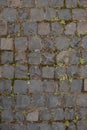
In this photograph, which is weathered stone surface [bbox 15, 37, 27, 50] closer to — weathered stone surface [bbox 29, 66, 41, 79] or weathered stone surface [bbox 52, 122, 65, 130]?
weathered stone surface [bbox 29, 66, 41, 79]

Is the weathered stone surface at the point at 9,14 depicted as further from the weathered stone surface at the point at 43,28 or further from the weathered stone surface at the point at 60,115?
the weathered stone surface at the point at 60,115

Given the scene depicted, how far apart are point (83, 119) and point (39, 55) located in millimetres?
1352

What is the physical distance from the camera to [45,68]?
575cm

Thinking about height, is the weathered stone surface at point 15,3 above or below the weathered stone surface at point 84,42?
above

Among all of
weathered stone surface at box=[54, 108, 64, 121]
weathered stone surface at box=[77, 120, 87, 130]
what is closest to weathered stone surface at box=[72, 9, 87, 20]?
weathered stone surface at box=[54, 108, 64, 121]

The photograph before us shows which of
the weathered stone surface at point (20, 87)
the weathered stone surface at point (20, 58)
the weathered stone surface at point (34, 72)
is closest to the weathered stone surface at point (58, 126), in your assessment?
the weathered stone surface at point (20, 87)

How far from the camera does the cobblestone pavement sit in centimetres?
574

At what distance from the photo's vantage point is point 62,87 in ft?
18.8

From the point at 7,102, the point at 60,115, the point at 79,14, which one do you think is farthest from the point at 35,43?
the point at 60,115

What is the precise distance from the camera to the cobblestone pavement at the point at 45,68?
574 cm

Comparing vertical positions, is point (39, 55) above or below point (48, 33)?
below

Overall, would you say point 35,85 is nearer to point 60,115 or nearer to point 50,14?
point 60,115

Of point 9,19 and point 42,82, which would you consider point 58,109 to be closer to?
point 42,82

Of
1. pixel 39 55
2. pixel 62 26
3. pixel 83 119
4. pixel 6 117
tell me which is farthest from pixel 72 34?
pixel 6 117
